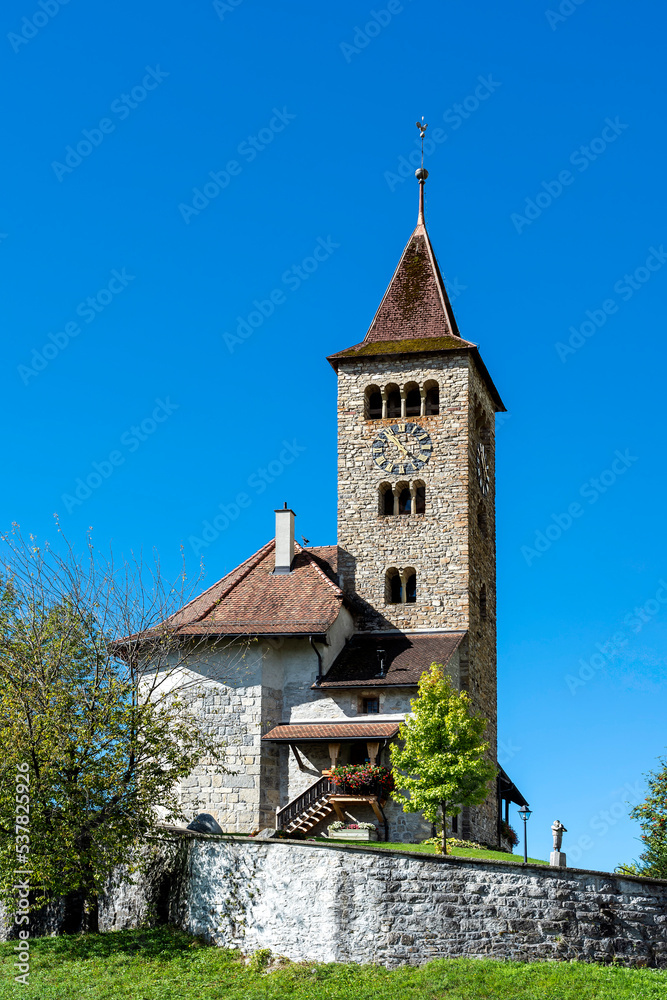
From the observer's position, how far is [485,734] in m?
46.3

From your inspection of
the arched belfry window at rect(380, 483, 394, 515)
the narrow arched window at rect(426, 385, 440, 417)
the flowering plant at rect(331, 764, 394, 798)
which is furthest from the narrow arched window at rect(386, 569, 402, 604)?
the flowering plant at rect(331, 764, 394, 798)

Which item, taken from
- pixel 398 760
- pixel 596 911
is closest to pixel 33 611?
pixel 398 760

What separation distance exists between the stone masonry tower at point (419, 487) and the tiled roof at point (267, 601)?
7.47 feet

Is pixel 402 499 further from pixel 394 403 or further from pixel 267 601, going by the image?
pixel 267 601

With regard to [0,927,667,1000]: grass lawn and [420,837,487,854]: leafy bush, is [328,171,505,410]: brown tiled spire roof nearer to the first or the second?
[420,837,487,854]: leafy bush

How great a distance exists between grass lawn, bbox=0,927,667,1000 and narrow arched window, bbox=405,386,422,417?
903 inches

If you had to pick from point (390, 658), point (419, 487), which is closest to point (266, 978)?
point (390, 658)

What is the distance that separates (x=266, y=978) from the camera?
88.1ft

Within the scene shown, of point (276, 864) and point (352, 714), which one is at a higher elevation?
point (352, 714)

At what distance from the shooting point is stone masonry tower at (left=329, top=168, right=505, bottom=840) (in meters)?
45.1

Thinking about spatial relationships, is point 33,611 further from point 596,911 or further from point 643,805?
point 643,805

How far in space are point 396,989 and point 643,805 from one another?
22.0 metres

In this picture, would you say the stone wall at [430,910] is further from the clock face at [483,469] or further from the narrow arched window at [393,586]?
the clock face at [483,469]

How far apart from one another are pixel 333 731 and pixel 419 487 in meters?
10.6
